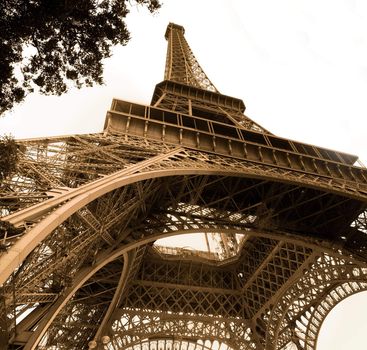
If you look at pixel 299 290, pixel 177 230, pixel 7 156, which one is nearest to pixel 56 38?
pixel 7 156

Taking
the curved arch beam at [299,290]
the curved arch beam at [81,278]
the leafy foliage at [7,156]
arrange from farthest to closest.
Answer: the curved arch beam at [299,290] < the curved arch beam at [81,278] < the leafy foliage at [7,156]

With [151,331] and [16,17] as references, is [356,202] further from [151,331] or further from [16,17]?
[16,17]

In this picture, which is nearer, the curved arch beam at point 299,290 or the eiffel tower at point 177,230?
the eiffel tower at point 177,230

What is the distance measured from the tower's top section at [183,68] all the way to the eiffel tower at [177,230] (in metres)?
0.29

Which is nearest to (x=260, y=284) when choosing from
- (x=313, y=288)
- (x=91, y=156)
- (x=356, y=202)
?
(x=313, y=288)

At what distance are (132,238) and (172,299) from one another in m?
13.2

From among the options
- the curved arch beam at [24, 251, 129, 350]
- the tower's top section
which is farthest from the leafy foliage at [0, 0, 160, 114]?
the tower's top section

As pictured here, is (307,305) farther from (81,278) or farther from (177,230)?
(81,278)

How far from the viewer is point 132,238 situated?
12.8 m

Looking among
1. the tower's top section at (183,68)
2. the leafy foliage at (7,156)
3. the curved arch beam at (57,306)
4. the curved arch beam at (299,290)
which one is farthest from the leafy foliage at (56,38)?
the tower's top section at (183,68)

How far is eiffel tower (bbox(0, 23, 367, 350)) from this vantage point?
8.20 m

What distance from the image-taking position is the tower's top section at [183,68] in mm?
30544

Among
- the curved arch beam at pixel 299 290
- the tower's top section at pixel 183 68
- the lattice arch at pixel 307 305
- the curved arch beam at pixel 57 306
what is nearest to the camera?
the curved arch beam at pixel 57 306

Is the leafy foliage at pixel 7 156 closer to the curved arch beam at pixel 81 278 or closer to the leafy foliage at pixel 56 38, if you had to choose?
the leafy foliage at pixel 56 38
